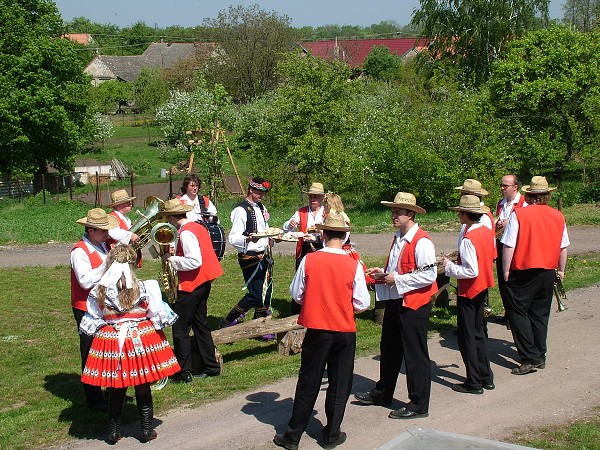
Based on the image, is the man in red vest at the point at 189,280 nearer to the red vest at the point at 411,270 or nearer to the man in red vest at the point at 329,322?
the man in red vest at the point at 329,322

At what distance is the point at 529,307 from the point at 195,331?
3.60 metres

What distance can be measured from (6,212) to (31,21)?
455 inches

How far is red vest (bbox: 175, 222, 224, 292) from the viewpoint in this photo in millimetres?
7879

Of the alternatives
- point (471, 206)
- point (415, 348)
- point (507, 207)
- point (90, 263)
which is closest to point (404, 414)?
point (415, 348)

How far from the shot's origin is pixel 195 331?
815 centimetres

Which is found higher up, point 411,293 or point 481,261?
point 481,261

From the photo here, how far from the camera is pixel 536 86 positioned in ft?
80.1

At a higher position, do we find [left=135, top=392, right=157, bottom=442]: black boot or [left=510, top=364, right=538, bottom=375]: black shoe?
[left=135, top=392, right=157, bottom=442]: black boot

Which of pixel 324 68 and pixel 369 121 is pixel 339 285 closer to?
pixel 324 68

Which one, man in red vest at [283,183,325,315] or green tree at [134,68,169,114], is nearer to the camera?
man in red vest at [283,183,325,315]

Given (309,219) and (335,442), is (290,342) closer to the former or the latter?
(309,219)

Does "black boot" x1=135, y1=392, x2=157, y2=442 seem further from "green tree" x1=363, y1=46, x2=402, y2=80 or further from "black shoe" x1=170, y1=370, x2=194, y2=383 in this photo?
"green tree" x1=363, y1=46, x2=402, y2=80

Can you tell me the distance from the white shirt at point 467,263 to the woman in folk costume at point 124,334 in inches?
112

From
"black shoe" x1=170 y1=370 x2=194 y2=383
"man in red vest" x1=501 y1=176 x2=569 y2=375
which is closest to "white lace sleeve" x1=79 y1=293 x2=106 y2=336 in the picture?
"black shoe" x1=170 y1=370 x2=194 y2=383
